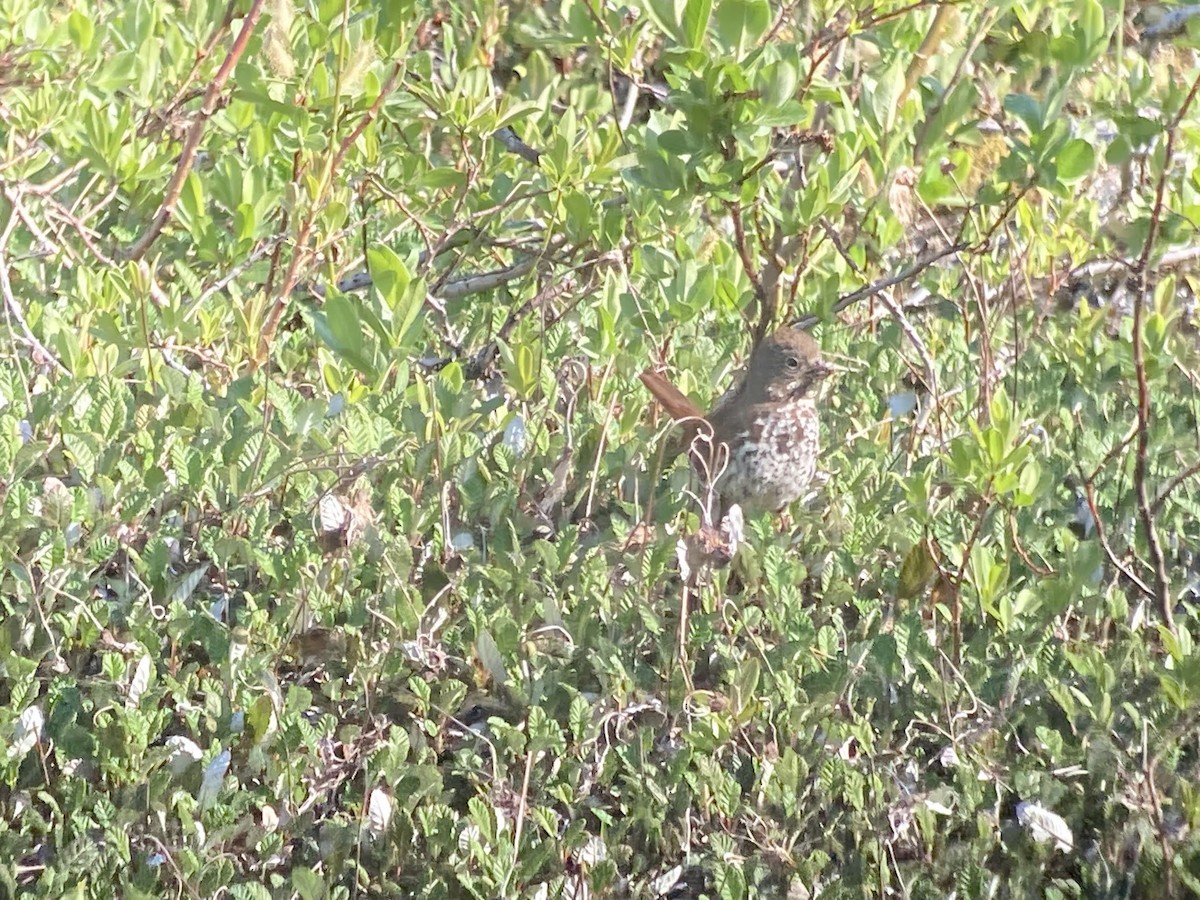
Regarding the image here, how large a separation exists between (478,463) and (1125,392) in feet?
6.81

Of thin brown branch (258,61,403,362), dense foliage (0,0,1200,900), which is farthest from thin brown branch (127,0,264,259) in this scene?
thin brown branch (258,61,403,362)

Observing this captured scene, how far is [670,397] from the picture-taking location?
13.4ft

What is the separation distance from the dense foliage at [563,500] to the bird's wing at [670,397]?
0.14 m

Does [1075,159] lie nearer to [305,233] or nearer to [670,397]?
[670,397]

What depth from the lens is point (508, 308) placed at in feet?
16.3

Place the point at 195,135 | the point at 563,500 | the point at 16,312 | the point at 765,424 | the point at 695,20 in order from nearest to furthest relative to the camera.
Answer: the point at 695,20
the point at 563,500
the point at 16,312
the point at 765,424
the point at 195,135

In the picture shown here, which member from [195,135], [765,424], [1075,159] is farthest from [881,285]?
[195,135]

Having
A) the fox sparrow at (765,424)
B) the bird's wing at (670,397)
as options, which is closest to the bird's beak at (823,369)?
the fox sparrow at (765,424)

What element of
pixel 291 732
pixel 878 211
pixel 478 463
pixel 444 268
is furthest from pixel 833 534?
pixel 444 268

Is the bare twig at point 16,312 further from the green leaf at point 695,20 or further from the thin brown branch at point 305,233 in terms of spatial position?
the green leaf at point 695,20

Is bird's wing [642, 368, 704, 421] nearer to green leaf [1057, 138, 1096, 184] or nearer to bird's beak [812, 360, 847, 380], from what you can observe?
bird's beak [812, 360, 847, 380]

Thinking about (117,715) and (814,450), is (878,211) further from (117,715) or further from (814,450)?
(117,715)

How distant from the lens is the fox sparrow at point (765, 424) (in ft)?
13.5

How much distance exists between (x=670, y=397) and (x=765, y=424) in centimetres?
27
